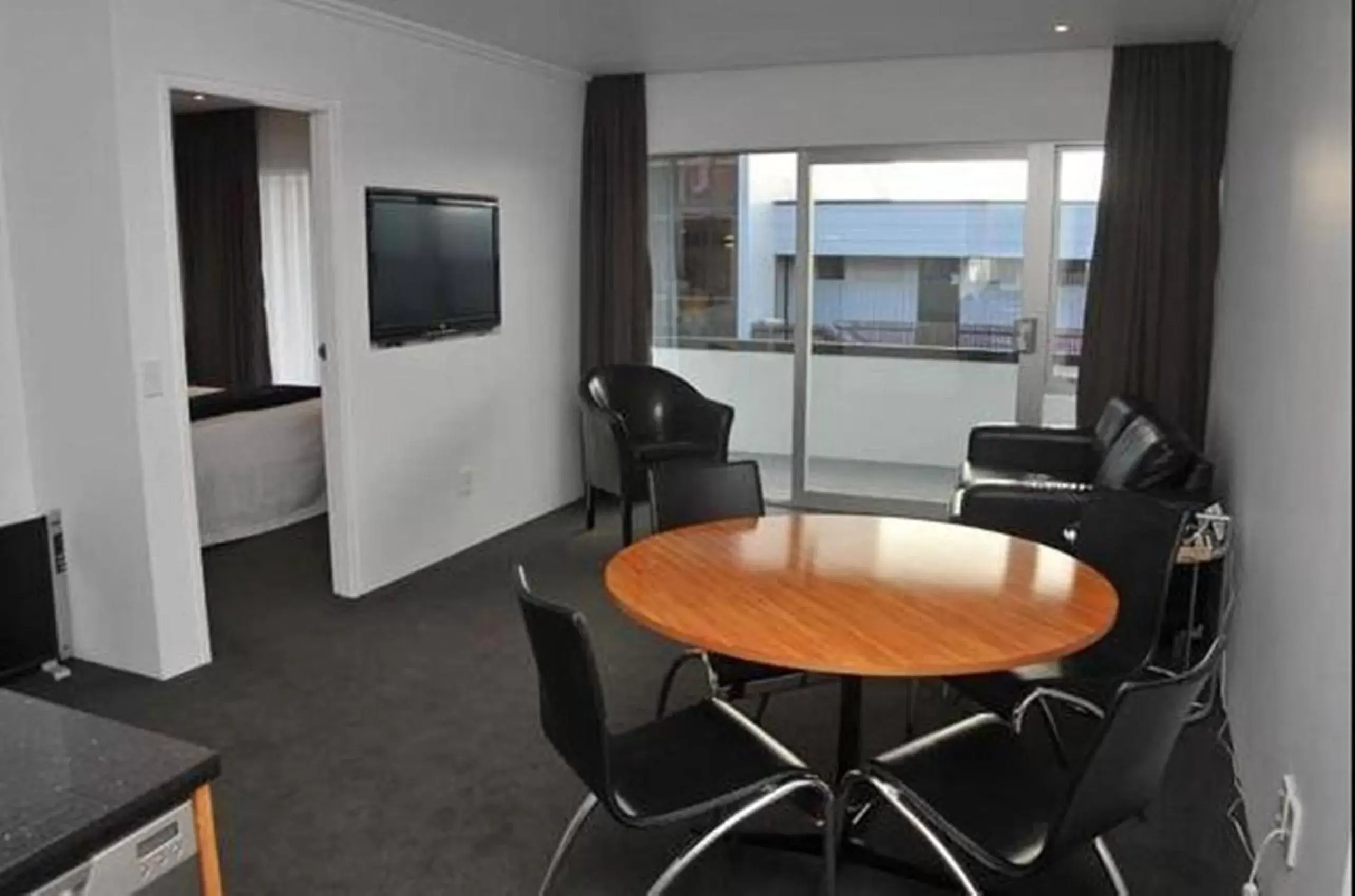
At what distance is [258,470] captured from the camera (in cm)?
570

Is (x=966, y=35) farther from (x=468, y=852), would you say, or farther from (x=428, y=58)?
(x=468, y=852)

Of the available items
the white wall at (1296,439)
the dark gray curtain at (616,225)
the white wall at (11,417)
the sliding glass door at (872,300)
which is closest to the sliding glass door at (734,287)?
the sliding glass door at (872,300)

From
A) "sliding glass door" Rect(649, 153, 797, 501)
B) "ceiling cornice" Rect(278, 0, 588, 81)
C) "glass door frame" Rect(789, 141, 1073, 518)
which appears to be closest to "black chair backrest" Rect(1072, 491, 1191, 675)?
"glass door frame" Rect(789, 141, 1073, 518)

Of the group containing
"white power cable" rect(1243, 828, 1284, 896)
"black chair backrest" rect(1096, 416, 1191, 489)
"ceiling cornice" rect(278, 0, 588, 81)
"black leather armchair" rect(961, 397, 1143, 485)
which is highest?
"ceiling cornice" rect(278, 0, 588, 81)

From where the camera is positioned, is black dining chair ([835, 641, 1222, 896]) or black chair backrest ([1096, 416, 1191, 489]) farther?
black chair backrest ([1096, 416, 1191, 489])

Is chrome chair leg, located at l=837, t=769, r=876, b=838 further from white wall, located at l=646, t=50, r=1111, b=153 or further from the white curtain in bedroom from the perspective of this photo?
the white curtain in bedroom

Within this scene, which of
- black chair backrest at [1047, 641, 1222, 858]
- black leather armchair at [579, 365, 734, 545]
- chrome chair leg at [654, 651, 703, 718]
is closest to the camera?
black chair backrest at [1047, 641, 1222, 858]

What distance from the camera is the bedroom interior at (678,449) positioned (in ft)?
7.31

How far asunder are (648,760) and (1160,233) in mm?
4232

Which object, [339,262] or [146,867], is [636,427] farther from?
[146,867]

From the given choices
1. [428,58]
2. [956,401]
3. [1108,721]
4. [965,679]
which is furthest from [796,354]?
[1108,721]

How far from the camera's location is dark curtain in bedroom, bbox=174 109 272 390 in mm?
7492

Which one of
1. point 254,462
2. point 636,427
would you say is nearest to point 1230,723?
point 636,427

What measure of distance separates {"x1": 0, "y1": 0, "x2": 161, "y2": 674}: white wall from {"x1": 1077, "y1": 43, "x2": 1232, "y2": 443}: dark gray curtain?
4424mm
